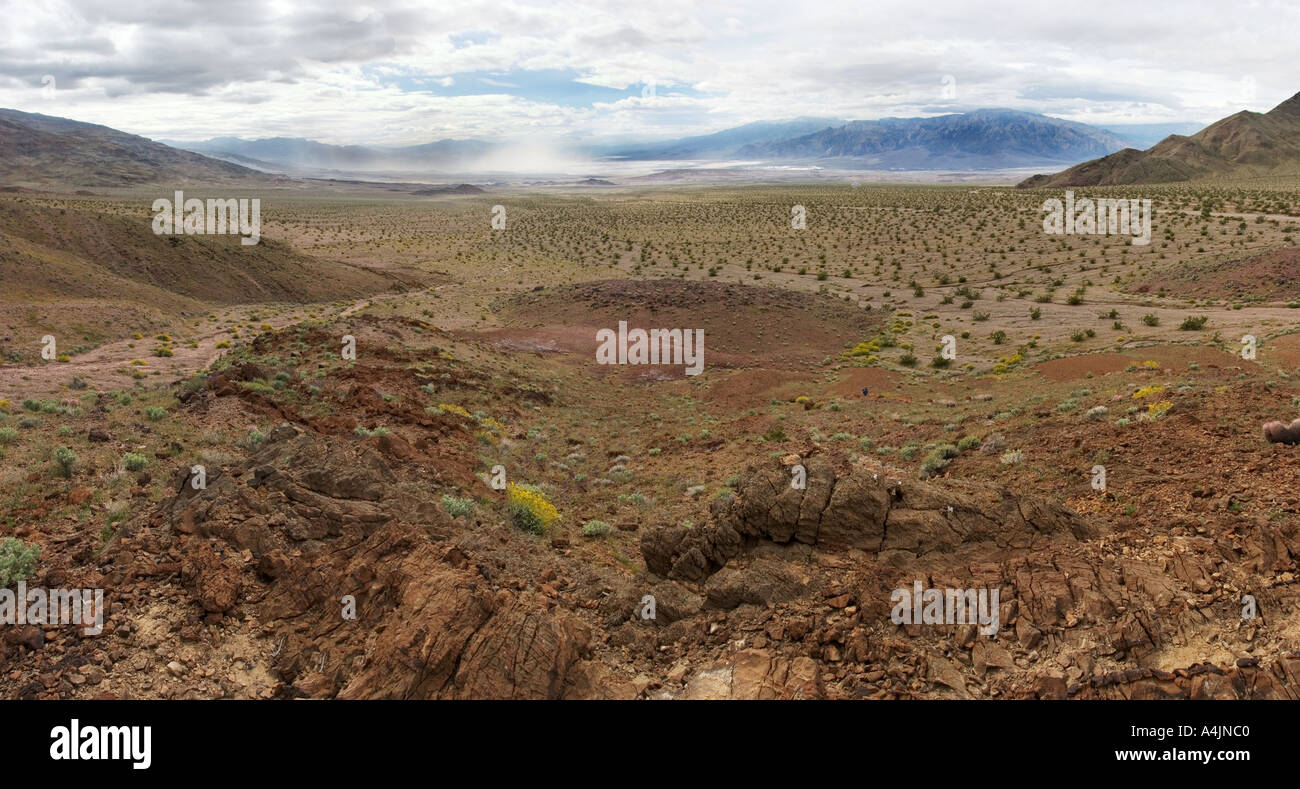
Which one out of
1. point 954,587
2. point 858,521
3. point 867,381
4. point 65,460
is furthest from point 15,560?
point 867,381

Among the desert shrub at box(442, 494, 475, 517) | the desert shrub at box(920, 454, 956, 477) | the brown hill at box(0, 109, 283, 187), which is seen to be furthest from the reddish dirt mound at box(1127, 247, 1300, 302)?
the brown hill at box(0, 109, 283, 187)

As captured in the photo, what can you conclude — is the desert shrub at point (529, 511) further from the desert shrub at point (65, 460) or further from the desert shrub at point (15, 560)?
the desert shrub at point (65, 460)

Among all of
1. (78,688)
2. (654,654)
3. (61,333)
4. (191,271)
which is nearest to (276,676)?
(78,688)

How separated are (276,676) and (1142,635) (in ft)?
22.2

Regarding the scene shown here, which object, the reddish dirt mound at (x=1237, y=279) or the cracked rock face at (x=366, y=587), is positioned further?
the reddish dirt mound at (x=1237, y=279)

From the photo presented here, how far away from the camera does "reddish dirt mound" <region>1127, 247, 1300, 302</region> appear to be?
26547 millimetres

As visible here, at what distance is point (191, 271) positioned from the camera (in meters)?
32.4

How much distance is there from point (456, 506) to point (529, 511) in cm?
117

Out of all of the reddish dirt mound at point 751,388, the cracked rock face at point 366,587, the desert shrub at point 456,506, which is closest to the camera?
the cracked rock face at point 366,587

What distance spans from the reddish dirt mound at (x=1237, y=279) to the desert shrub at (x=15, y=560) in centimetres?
3651

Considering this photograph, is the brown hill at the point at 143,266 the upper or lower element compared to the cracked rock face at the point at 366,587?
upper

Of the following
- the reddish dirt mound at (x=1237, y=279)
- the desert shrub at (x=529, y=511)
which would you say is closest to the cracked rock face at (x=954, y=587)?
the desert shrub at (x=529, y=511)

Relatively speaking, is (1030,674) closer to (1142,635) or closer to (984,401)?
(1142,635)

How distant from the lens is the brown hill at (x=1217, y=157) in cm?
9081
